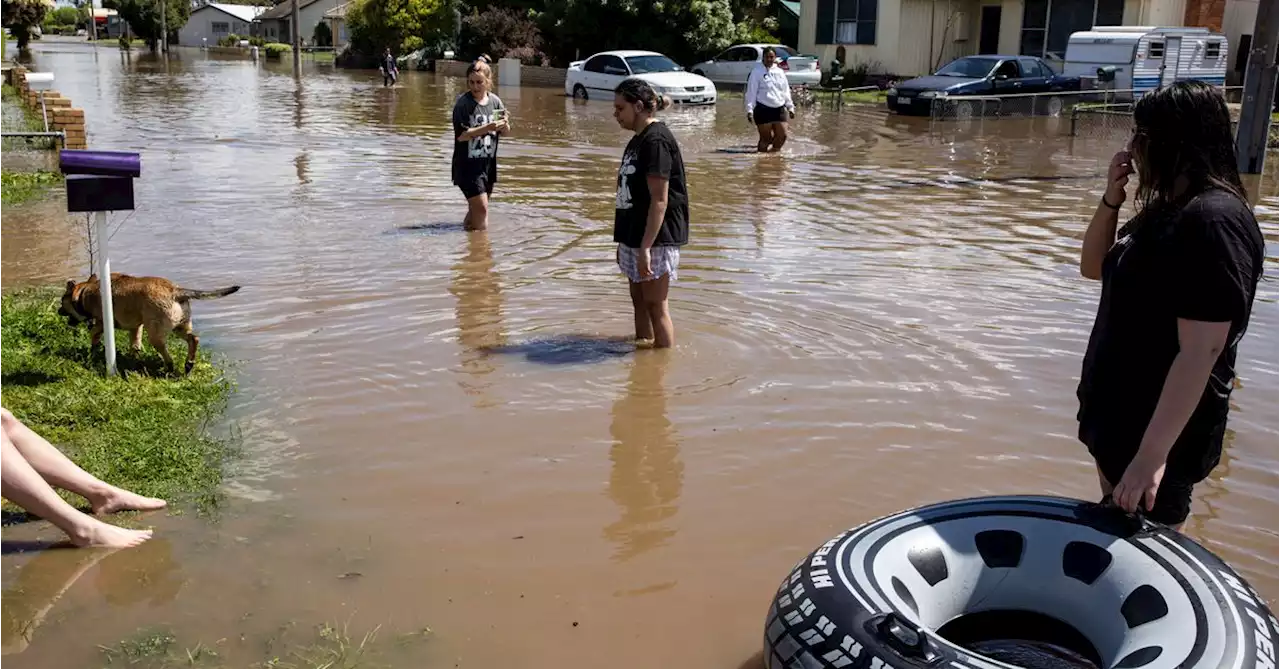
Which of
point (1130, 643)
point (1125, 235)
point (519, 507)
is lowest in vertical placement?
point (519, 507)

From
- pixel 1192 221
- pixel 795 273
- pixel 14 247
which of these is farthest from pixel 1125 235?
pixel 14 247

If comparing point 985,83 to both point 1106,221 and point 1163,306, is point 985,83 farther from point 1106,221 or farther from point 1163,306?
point 1163,306

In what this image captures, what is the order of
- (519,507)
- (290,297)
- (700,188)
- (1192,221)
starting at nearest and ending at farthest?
(1192,221) → (519,507) → (290,297) → (700,188)

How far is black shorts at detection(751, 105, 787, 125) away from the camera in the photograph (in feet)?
58.2

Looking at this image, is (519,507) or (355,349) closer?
(519,507)

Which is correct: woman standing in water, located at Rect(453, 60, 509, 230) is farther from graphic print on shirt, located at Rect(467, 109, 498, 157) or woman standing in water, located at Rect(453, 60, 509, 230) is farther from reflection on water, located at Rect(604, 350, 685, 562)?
reflection on water, located at Rect(604, 350, 685, 562)

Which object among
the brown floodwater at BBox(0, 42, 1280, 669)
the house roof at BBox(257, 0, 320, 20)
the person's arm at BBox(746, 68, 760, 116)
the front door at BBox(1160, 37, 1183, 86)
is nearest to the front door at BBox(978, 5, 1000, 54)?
the front door at BBox(1160, 37, 1183, 86)

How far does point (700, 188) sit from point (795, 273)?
521 centimetres

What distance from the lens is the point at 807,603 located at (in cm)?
311

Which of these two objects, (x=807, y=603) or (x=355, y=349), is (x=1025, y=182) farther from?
(x=807, y=603)

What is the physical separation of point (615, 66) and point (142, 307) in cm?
2648

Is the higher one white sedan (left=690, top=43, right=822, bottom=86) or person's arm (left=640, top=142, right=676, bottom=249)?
white sedan (left=690, top=43, right=822, bottom=86)

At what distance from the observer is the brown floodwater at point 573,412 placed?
4.18 m

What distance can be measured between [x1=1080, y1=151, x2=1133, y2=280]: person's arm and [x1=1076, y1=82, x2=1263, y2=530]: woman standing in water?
0.01 metres
